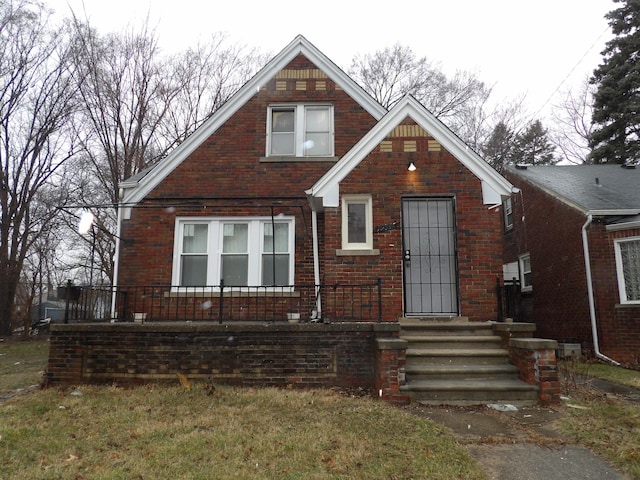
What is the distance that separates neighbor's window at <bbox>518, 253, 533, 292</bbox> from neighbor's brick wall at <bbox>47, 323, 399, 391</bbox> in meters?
9.41

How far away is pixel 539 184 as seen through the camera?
512 inches

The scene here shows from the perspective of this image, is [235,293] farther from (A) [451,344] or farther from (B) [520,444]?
(B) [520,444]

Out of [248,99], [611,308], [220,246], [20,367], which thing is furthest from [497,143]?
[20,367]

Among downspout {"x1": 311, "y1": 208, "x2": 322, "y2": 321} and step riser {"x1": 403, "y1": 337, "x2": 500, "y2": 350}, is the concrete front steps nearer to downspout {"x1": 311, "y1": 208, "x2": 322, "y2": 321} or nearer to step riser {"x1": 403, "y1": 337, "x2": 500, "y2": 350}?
step riser {"x1": 403, "y1": 337, "x2": 500, "y2": 350}

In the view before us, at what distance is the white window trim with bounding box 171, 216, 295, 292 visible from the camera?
356 inches

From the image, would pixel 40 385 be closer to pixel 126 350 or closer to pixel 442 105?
pixel 126 350

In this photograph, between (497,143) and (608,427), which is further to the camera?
(497,143)

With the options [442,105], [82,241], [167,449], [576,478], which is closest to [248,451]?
[167,449]

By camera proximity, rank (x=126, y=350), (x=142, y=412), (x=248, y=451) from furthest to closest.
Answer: (x=126, y=350)
(x=142, y=412)
(x=248, y=451)

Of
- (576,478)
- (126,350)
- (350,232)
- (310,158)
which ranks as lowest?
(576,478)

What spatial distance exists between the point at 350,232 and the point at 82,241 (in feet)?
74.8

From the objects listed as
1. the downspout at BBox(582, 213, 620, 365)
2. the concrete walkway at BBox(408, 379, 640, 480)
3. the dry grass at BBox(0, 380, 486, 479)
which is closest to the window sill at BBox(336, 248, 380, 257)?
the dry grass at BBox(0, 380, 486, 479)

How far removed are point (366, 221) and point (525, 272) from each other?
343 inches

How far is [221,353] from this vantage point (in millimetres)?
6488
